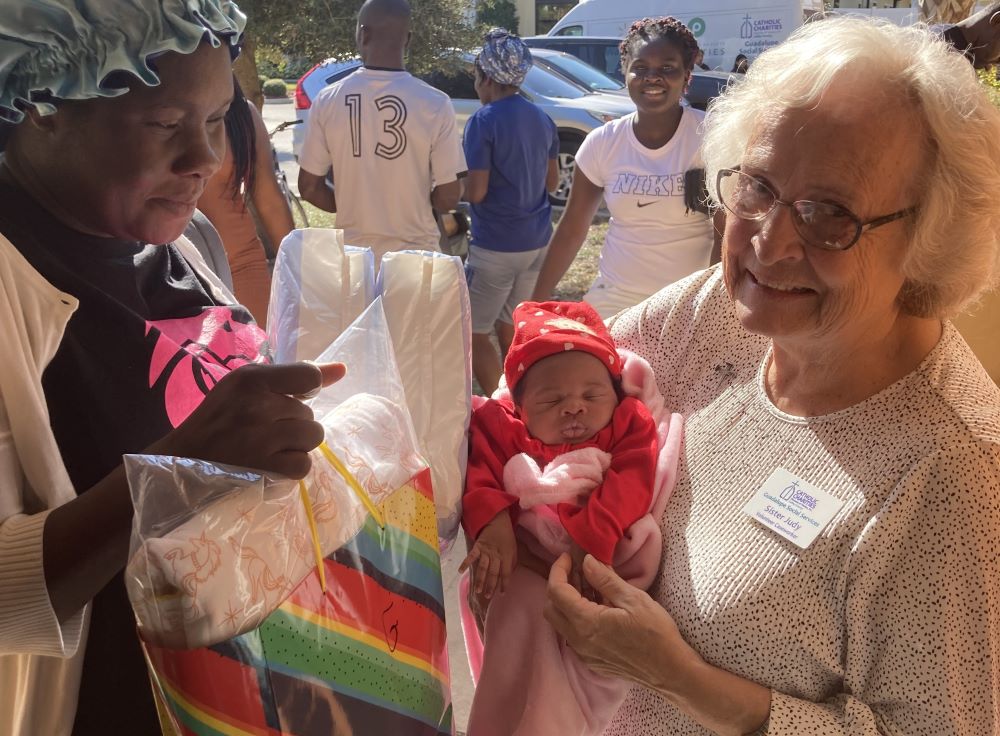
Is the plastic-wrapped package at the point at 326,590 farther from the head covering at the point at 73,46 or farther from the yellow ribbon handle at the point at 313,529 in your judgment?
the head covering at the point at 73,46

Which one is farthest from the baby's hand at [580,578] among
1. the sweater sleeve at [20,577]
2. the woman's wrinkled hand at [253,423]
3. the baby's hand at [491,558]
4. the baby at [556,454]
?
the sweater sleeve at [20,577]

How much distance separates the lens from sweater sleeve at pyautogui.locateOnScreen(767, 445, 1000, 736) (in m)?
1.30

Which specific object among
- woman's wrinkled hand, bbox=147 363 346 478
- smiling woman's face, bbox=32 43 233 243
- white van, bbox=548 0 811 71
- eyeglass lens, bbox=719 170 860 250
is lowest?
white van, bbox=548 0 811 71

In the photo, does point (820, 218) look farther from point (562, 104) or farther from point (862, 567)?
point (562, 104)

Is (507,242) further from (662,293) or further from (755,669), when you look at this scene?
(755,669)

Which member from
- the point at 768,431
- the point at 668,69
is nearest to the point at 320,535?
the point at 768,431

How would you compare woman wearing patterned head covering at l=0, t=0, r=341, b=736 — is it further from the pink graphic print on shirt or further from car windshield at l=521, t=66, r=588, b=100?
car windshield at l=521, t=66, r=588, b=100

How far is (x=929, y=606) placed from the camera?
132cm

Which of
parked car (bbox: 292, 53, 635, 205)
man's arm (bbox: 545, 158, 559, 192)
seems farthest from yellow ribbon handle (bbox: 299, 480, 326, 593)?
parked car (bbox: 292, 53, 635, 205)

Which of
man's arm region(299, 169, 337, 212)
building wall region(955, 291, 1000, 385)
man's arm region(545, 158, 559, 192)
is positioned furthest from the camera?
man's arm region(545, 158, 559, 192)

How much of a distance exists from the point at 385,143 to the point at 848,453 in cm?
363

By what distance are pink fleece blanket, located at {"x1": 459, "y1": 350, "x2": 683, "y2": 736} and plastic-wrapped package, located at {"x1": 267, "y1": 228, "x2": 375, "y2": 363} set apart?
0.48m

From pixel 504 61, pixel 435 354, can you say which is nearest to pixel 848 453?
pixel 435 354

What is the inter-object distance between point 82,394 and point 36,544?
24 centimetres
